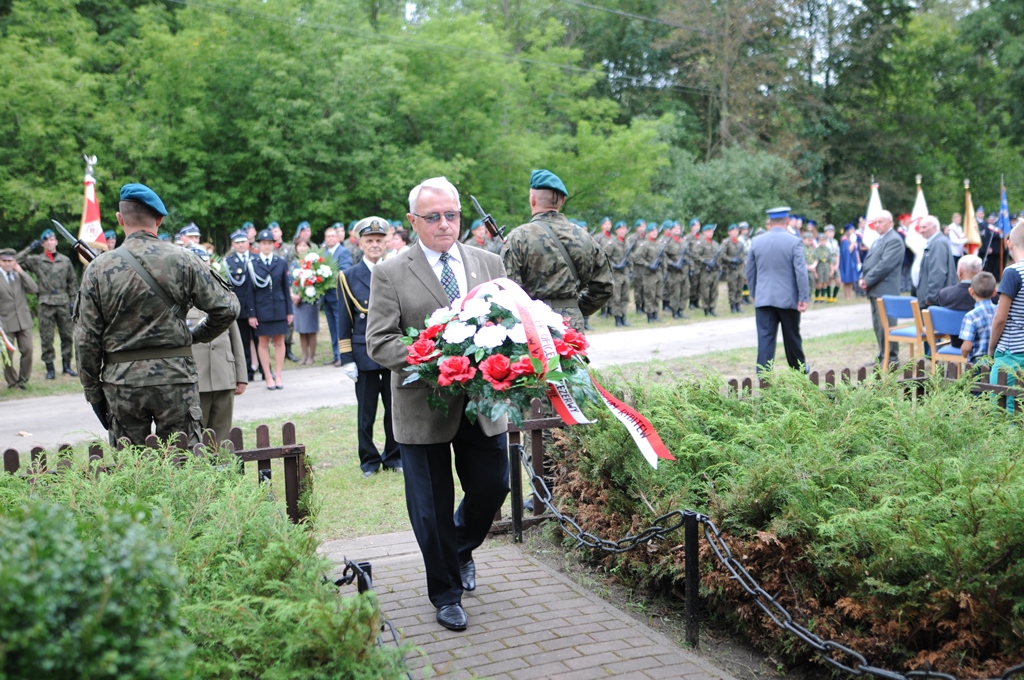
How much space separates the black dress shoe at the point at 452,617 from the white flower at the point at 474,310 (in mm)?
1550

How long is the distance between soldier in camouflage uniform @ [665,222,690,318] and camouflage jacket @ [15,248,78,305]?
534 inches

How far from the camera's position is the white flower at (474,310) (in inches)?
170

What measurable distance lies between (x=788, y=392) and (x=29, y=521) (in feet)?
17.1

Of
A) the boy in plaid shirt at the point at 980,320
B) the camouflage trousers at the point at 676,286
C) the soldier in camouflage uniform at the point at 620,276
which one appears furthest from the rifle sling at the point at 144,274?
the camouflage trousers at the point at 676,286

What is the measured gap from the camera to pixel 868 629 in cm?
413

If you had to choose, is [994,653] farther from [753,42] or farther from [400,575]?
[753,42]

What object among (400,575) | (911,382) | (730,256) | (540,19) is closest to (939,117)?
(540,19)

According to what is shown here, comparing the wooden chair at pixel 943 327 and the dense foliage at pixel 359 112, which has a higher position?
the dense foliage at pixel 359 112

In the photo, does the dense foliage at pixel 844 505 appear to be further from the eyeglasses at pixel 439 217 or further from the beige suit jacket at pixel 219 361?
the beige suit jacket at pixel 219 361

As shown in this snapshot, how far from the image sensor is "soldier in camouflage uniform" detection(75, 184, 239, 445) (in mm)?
5457

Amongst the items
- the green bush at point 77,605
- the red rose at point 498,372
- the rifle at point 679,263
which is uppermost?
the rifle at point 679,263

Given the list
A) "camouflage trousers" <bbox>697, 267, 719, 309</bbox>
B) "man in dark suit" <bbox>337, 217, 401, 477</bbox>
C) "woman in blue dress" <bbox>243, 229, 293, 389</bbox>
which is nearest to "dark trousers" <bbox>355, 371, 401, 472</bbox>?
"man in dark suit" <bbox>337, 217, 401, 477</bbox>

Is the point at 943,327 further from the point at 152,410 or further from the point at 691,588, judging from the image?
the point at 152,410

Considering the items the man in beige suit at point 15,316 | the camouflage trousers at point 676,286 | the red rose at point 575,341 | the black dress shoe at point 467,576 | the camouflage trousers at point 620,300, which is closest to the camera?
the red rose at point 575,341
